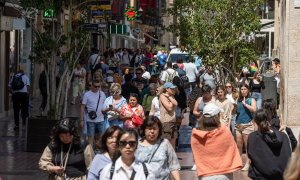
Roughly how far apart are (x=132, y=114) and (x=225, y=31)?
999 centimetres

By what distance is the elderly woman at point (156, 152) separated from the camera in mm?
9281

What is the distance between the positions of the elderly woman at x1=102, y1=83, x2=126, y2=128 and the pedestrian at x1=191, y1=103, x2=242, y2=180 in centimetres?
641

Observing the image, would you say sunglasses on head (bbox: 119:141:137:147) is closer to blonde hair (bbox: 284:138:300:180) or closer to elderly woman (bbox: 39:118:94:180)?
elderly woman (bbox: 39:118:94:180)

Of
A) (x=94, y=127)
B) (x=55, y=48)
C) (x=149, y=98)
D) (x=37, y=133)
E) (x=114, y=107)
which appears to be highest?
(x=55, y=48)

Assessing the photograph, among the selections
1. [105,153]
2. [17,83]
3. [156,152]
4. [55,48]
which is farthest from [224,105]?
[105,153]

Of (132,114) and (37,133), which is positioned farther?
(37,133)

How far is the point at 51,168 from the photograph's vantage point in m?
8.69

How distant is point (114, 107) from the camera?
54.5 feet

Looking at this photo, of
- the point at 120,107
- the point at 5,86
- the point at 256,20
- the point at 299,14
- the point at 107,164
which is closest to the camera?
the point at 107,164

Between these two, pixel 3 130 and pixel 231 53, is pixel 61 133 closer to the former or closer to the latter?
pixel 3 130

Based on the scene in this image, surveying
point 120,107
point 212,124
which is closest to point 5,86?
point 120,107

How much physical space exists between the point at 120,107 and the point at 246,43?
9264mm

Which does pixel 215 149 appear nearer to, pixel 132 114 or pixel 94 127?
pixel 132 114

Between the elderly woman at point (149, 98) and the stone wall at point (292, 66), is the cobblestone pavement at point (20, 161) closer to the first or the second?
the elderly woman at point (149, 98)
